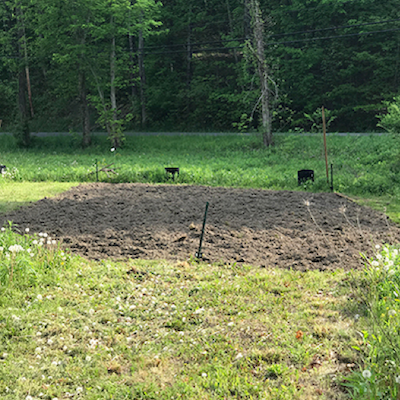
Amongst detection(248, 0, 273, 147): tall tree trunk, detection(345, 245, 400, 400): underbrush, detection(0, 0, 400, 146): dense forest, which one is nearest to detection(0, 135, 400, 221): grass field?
detection(248, 0, 273, 147): tall tree trunk

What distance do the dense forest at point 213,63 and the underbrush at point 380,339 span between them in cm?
1500

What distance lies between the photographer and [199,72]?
30.2m

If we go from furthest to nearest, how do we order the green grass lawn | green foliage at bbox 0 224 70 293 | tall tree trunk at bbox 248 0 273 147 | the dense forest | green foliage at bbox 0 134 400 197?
the dense forest → tall tree trunk at bbox 248 0 273 147 → green foliage at bbox 0 134 400 197 → the green grass lawn → green foliage at bbox 0 224 70 293

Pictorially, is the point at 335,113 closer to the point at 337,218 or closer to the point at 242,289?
the point at 337,218

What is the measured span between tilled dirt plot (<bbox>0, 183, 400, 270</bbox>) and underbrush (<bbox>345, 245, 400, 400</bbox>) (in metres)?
0.56

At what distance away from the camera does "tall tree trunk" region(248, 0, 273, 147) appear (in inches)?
750

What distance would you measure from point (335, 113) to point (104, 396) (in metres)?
24.3

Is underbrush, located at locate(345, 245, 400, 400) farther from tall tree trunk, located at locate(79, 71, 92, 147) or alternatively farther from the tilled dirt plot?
tall tree trunk, located at locate(79, 71, 92, 147)

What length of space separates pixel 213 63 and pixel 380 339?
28750 mm

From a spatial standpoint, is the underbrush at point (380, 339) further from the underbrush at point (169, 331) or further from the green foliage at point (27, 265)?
the green foliage at point (27, 265)

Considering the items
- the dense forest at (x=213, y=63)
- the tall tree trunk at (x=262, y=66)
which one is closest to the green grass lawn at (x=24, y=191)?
the dense forest at (x=213, y=63)

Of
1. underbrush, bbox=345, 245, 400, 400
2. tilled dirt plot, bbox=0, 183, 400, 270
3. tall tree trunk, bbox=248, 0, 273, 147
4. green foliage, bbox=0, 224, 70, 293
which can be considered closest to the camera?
underbrush, bbox=345, 245, 400, 400

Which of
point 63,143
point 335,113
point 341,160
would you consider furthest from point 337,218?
point 63,143

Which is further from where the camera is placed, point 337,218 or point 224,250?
point 337,218
